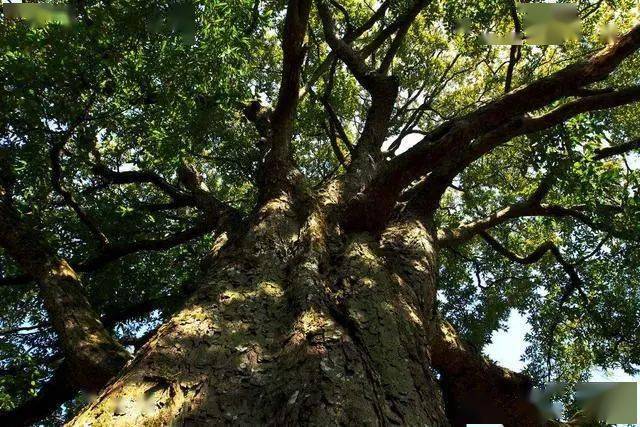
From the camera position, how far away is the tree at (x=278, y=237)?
8.56 feet

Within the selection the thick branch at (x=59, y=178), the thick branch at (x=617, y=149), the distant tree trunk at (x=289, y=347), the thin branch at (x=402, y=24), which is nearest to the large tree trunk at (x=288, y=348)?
the distant tree trunk at (x=289, y=347)

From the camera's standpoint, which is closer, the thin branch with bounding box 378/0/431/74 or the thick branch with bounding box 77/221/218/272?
the thick branch with bounding box 77/221/218/272

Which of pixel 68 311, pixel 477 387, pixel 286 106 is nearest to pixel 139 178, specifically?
pixel 286 106

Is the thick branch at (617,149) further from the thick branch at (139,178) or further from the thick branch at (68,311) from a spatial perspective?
the thick branch at (68,311)

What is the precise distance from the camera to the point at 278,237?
4.04 meters

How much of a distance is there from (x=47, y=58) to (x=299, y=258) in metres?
3.62

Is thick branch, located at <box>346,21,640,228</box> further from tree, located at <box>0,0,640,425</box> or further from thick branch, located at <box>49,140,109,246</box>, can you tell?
thick branch, located at <box>49,140,109,246</box>

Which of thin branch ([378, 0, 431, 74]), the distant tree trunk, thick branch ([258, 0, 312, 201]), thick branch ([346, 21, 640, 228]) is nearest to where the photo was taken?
the distant tree trunk

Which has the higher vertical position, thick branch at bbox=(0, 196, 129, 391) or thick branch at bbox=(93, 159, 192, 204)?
thick branch at bbox=(93, 159, 192, 204)

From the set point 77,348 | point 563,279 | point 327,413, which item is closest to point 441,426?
point 327,413

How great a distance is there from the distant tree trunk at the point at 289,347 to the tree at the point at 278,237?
2 centimetres

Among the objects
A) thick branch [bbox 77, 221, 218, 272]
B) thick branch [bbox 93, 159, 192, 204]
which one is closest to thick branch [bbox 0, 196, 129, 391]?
thick branch [bbox 77, 221, 218, 272]

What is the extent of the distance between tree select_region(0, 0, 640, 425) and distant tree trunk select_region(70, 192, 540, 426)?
0.02 metres

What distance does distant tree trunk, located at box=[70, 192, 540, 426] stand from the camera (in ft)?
7.33
